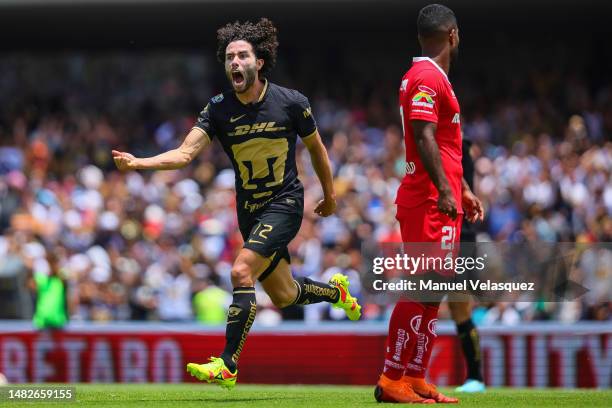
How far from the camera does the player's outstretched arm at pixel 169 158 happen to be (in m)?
8.10

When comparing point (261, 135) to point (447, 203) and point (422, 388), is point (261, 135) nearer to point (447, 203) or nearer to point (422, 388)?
point (447, 203)

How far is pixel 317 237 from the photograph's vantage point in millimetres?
17625

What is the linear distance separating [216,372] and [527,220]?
9774 millimetres

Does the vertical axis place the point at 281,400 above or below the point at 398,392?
below

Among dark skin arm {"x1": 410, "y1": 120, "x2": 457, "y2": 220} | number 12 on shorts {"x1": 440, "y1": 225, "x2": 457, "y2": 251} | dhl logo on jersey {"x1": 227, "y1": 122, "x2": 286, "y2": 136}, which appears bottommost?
number 12 on shorts {"x1": 440, "y1": 225, "x2": 457, "y2": 251}

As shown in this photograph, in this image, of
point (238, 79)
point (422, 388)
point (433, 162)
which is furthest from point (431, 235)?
point (238, 79)

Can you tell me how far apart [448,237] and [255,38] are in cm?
222

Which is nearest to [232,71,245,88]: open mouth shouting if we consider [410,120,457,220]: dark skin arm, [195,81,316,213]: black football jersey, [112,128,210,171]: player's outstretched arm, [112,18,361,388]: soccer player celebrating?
[112,18,361,388]: soccer player celebrating

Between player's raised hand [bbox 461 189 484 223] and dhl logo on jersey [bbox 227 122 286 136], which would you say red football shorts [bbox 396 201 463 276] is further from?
dhl logo on jersey [bbox 227 122 286 136]

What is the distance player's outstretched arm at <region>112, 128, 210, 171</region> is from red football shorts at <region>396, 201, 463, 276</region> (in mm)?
1658

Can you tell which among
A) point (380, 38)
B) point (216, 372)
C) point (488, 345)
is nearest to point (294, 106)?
point (216, 372)

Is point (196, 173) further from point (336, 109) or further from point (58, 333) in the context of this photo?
point (58, 333)

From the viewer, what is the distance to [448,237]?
8039 mm

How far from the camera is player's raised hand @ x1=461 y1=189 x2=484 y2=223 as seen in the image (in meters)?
8.48
